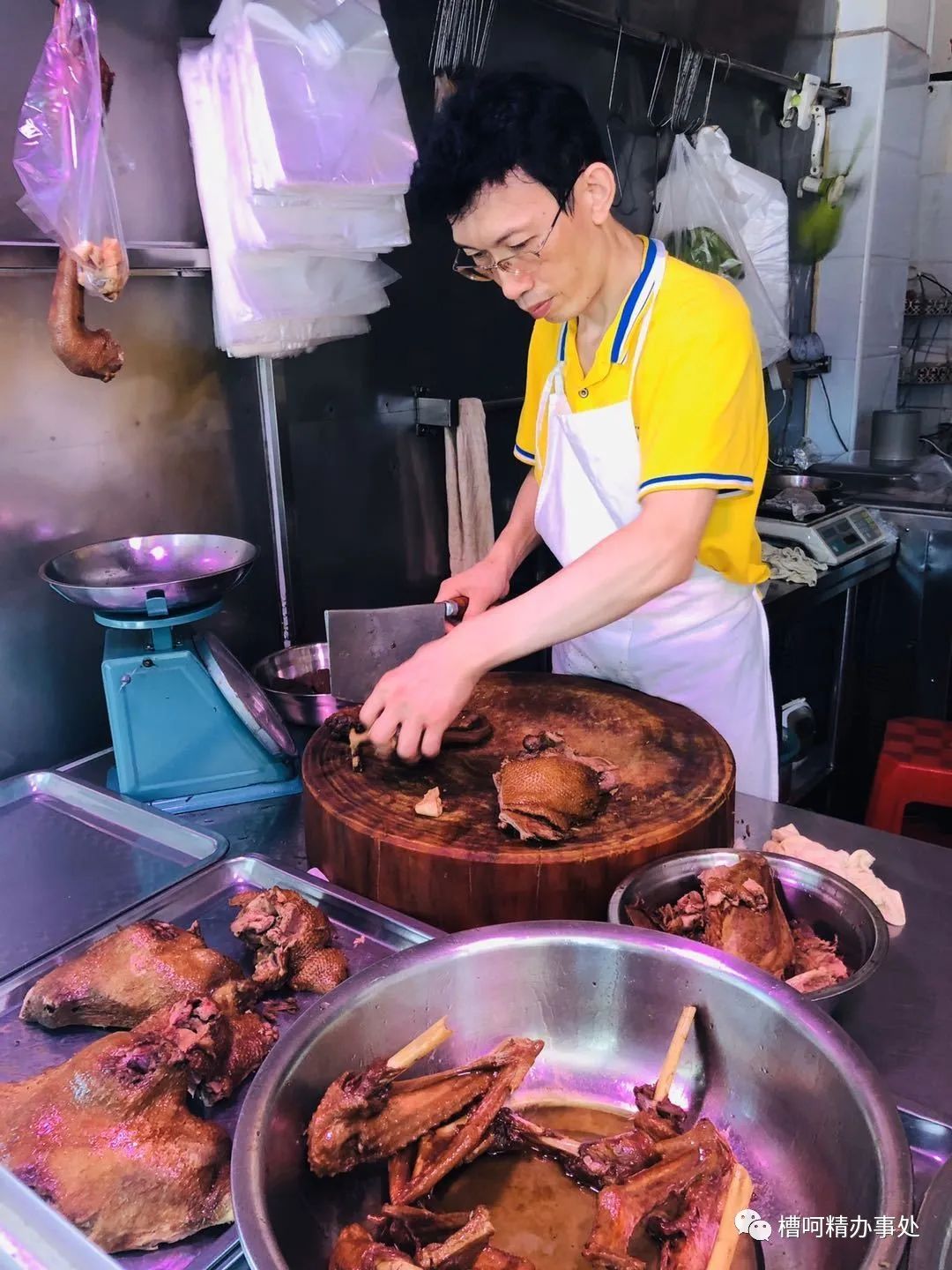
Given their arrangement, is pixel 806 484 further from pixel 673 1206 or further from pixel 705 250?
pixel 673 1206

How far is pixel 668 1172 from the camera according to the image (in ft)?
3.25

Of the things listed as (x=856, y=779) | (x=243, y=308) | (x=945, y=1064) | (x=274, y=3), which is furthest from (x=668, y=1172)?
(x=856, y=779)

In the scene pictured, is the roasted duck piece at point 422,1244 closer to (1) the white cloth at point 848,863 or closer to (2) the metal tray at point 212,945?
(2) the metal tray at point 212,945

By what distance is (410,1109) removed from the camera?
1081mm

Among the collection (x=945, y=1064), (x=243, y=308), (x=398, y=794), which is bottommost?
(x=945, y=1064)

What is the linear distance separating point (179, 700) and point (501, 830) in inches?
28.0

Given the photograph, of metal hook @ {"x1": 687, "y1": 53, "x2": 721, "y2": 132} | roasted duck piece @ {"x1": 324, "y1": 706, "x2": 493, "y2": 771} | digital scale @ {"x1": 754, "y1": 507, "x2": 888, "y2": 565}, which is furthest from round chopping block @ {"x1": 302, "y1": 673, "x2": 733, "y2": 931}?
metal hook @ {"x1": 687, "y1": 53, "x2": 721, "y2": 132}

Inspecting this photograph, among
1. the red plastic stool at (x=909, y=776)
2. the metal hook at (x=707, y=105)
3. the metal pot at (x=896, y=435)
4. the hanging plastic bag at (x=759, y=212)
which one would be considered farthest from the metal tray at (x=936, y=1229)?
the metal pot at (x=896, y=435)

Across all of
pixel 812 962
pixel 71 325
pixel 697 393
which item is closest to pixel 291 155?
pixel 71 325

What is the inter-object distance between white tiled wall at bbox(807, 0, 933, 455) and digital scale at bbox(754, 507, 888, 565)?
1.21 metres

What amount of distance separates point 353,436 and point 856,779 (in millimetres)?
2668

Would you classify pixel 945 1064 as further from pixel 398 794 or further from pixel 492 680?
pixel 492 680

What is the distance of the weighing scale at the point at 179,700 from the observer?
1.83 meters

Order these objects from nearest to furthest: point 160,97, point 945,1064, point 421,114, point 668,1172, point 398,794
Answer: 1. point 668,1172
2. point 945,1064
3. point 398,794
4. point 160,97
5. point 421,114
